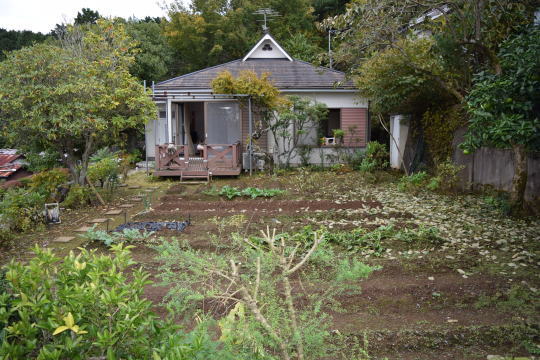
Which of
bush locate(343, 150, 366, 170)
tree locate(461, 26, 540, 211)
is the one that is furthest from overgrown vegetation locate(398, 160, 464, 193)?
bush locate(343, 150, 366, 170)

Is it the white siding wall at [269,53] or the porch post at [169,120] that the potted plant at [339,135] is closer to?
the white siding wall at [269,53]

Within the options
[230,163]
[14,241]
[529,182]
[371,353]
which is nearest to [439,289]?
[371,353]

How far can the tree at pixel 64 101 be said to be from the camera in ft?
30.0

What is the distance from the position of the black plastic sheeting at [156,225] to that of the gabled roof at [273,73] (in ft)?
29.4

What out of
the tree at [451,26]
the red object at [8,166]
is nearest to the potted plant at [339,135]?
the tree at [451,26]

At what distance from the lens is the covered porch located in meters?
14.4

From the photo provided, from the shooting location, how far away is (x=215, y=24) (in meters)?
27.7

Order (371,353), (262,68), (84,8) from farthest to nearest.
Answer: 1. (84,8)
2. (262,68)
3. (371,353)

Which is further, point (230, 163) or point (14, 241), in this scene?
point (230, 163)

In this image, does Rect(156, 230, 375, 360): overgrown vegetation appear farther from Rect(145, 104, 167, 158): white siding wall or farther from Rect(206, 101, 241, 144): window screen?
Rect(145, 104, 167, 158): white siding wall

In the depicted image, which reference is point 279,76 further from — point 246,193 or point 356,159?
point 246,193

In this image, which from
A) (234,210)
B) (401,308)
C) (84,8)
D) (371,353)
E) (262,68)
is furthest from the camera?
(84,8)

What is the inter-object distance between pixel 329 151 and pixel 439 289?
11823 mm

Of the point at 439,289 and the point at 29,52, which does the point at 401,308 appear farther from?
the point at 29,52
